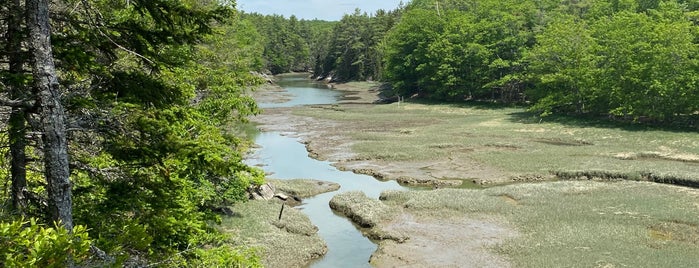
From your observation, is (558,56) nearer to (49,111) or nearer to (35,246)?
(49,111)

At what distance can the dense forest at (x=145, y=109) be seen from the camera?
7484 mm

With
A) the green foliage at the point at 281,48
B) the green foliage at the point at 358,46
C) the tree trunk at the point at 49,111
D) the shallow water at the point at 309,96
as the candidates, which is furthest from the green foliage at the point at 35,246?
the green foliage at the point at 281,48

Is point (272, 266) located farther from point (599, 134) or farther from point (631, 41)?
point (631, 41)

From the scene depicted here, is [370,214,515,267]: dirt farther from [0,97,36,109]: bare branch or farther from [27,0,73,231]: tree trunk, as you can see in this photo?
[0,97,36,109]: bare branch

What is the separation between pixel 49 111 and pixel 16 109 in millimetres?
611

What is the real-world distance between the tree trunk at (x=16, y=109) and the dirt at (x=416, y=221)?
1844 cm

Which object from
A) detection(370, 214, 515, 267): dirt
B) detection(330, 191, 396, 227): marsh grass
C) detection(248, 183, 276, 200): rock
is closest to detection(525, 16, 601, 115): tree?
detection(330, 191, 396, 227): marsh grass

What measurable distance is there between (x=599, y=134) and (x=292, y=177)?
33.1 meters

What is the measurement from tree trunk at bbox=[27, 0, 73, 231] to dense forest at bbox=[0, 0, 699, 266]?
2 cm

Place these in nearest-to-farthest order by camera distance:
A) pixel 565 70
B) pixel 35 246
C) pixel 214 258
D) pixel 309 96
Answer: pixel 35 246, pixel 214 258, pixel 565 70, pixel 309 96

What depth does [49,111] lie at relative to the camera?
7.44m

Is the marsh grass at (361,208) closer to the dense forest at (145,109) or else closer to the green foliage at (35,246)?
the dense forest at (145,109)

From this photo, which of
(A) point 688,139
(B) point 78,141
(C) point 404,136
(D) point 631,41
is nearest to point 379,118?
(C) point 404,136

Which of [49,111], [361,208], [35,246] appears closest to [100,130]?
[49,111]
